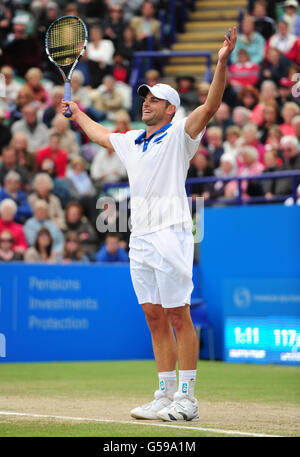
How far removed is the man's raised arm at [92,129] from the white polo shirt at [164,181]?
514mm

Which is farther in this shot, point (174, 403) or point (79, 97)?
point (79, 97)

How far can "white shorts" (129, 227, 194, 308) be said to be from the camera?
691 centimetres

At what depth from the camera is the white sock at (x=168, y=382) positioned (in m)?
7.15

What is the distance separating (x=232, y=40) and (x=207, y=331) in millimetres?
7628

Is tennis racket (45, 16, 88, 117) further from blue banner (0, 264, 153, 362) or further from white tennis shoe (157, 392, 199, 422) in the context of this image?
blue banner (0, 264, 153, 362)

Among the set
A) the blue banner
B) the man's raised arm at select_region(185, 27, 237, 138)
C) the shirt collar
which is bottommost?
the blue banner

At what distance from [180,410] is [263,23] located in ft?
44.7

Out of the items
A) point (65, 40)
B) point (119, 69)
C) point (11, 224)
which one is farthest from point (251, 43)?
point (65, 40)

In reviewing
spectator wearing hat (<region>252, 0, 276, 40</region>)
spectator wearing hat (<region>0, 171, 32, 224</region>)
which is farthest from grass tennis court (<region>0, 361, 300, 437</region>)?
spectator wearing hat (<region>252, 0, 276, 40</region>)

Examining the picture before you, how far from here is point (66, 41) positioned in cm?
816

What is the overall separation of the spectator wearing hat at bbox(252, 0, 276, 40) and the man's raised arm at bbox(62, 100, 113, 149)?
12.1 meters
